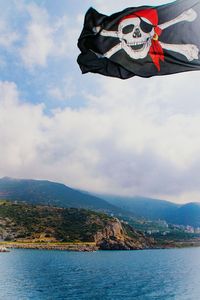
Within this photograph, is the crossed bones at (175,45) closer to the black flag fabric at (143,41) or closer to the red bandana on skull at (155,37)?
the black flag fabric at (143,41)

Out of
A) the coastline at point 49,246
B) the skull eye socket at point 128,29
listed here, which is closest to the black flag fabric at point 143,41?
the skull eye socket at point 128,29

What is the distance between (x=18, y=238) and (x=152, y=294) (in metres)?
140

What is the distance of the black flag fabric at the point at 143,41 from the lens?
8.48 m

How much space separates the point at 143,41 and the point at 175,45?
921 mm

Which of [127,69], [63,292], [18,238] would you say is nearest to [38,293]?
[63,292]

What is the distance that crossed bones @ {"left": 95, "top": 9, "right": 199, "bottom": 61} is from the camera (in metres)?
8.38

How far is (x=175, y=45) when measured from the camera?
8781 mm

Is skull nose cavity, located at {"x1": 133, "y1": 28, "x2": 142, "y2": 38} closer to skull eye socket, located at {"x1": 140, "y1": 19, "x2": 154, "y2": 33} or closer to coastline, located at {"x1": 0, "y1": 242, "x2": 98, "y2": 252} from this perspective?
skull eye socket, located at {"x1": 140, "y1": 19, "x2": 154, "y2": 33}

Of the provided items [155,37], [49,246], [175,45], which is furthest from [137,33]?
[49,246]

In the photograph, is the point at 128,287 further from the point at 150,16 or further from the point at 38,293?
the point at 150,16

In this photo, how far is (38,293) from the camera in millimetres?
56375

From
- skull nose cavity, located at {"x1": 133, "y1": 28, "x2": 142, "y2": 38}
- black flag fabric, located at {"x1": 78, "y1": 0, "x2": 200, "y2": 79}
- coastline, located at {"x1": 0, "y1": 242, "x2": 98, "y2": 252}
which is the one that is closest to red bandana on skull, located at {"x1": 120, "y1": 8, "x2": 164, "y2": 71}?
black flag fabric, located at {"x1": 78, "y1": 0, "x2": 200, "y2": 79}

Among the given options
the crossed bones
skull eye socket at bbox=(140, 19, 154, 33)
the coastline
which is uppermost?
skull eye socket at bbox=(140, 19, 154, 33)

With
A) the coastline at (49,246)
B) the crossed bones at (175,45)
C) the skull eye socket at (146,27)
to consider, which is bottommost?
the coastline at (49,246)
